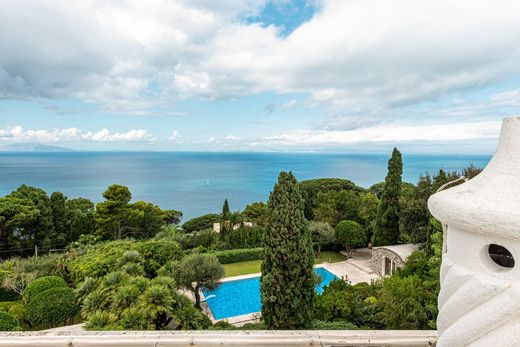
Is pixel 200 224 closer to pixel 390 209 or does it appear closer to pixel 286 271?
pixel 390 209

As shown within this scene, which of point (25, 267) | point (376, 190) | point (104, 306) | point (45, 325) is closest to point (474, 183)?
point (104, 306)

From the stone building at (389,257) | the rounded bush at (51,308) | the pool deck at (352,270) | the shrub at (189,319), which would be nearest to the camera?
the shrub at (189,319)

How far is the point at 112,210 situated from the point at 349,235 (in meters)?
16.8

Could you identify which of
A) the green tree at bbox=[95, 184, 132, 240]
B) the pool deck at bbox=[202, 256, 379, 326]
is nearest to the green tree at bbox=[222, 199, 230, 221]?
the green tree at bbox=[95, 184, 132, 240]

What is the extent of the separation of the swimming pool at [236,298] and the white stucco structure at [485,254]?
12.9 m

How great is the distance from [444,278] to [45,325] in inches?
496

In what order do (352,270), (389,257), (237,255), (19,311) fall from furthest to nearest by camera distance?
(237,255), (352,270), (389,257), (19,311)

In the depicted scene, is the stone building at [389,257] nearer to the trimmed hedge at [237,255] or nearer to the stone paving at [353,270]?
the stone paving at [353,270]

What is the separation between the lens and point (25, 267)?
1455 cm

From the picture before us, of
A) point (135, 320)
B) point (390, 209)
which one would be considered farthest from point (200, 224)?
point (135, 320)

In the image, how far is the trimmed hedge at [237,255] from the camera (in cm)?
2105

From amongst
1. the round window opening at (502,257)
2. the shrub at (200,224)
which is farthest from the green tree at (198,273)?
the shrub at (200,224)

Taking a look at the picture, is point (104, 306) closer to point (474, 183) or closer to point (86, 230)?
point (474, 183)

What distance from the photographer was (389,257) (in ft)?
54.0
